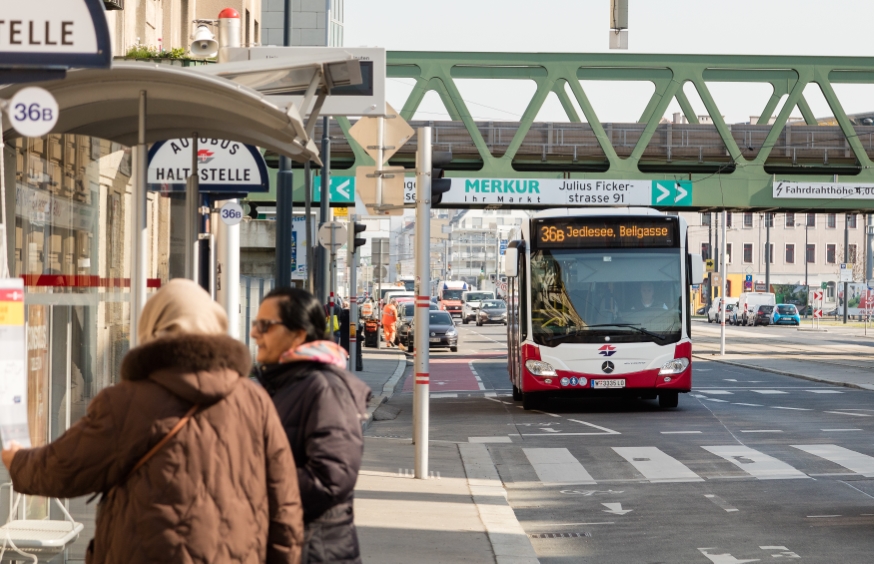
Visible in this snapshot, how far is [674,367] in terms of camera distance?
19828 millimetres

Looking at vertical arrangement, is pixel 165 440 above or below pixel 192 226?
below

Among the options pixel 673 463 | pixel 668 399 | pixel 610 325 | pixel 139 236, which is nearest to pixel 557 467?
pixel 673 463

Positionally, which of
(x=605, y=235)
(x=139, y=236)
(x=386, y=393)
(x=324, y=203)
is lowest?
(x=386, y=393)

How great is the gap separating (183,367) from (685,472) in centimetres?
958

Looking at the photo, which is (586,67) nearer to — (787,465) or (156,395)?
(787,465)

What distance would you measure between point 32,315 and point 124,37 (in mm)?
16288

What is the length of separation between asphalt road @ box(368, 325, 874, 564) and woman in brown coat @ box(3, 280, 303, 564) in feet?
16.4

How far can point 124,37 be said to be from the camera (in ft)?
71.3

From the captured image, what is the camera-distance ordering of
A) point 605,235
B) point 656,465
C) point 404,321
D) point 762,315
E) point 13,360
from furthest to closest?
point 762,315
point 404,321
point 605,235
point 656,465
point 13,360

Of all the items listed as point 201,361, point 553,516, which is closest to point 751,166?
point 553,516

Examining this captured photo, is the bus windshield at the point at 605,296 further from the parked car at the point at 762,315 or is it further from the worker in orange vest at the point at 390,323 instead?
the parked car at the point at 762,315

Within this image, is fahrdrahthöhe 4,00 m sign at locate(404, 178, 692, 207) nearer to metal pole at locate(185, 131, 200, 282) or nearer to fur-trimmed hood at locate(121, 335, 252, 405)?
metal pole at locate(185, 131, 200, 282)

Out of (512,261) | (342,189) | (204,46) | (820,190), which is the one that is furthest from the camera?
(342,189)

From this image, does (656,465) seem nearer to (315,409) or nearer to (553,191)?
(315,409)
